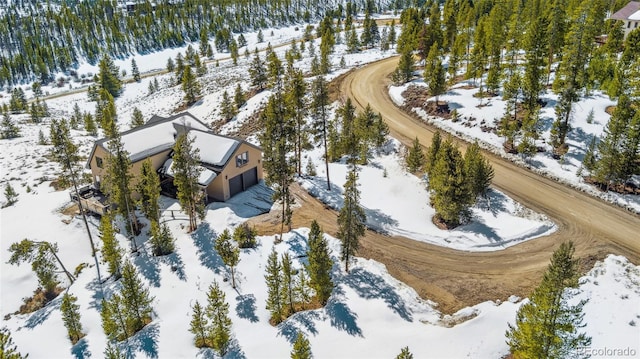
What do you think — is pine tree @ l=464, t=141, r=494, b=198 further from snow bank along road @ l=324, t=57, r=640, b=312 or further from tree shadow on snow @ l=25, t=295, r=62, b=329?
tree shadow on snow @ l=25, t=295, r=62, b=329

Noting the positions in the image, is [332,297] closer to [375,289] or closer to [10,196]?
[375,289]

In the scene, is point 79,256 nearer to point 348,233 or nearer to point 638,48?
point 348,233

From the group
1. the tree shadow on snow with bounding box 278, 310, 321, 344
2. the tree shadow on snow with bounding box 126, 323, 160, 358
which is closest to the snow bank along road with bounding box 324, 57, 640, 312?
the tree shadow on snow with bounding box 278, 310, 321, 344

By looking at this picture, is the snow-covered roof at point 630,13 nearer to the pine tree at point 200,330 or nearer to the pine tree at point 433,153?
the pine tree at point 433,153

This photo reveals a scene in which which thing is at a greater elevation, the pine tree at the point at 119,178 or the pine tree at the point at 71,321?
the pine tree at the point at 119,178

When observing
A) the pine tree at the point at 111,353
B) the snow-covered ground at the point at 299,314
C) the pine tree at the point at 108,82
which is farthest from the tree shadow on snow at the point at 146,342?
the pine tree at the point at 108,82

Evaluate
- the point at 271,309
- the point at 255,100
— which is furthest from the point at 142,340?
the point at 255,100
